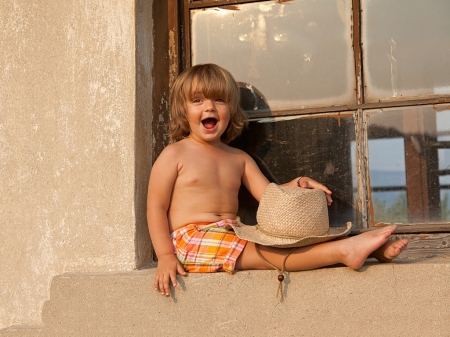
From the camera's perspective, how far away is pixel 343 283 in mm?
2111

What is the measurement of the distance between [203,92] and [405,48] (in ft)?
3.17

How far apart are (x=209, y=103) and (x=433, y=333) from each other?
131cm

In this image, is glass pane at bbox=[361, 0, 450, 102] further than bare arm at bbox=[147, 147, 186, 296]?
Yes

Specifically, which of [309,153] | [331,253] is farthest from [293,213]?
[309,153]

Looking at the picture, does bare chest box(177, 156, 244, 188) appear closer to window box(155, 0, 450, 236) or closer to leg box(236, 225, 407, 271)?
window box(155, 0, 450, 236)

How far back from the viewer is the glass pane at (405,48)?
2641 mm

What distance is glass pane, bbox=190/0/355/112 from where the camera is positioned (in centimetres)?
274

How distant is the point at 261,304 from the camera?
2.15m

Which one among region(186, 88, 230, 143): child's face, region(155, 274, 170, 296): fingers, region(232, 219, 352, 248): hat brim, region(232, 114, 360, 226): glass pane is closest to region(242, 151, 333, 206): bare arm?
region(232, 114, 360, 226): glass pane

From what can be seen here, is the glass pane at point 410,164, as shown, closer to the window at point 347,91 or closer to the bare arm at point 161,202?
the window at point 347,91

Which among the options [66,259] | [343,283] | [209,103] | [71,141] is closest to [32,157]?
[71,141]

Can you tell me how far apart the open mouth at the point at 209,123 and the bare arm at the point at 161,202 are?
0.20 meters

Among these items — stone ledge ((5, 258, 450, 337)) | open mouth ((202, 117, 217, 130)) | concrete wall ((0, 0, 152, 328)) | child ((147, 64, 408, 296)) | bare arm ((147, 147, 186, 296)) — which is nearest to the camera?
stone ledge ((5, 258, 450, 337))

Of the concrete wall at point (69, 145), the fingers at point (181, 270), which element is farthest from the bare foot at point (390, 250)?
Result: the concrete wall at point (69, 145)
